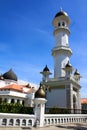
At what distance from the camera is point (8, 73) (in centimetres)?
5034

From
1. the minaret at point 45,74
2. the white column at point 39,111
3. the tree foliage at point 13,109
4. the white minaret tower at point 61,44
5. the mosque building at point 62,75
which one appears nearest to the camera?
the tree foliage at point 13,109

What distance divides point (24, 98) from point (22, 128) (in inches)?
1041

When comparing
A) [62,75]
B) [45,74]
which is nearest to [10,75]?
[45,74]

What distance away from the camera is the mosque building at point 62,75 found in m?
34.6

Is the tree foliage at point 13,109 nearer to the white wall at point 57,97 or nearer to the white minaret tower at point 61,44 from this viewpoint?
the white wall at point 57,97

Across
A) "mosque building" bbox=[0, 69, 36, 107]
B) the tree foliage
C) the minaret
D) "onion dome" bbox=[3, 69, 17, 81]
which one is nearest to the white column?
the tree foliage

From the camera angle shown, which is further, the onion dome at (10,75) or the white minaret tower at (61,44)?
the onion dome at (10,75)

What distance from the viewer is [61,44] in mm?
39781

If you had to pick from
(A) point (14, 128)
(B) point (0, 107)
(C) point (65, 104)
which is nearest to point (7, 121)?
(A) point (14, 128)

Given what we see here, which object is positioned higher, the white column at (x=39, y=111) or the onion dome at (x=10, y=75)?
the onion dome at (x=10, y=75)

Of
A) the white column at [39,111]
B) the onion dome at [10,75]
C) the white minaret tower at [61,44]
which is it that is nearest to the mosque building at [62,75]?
the white minaret tower at [61,44]

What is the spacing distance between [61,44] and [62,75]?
7034 mm

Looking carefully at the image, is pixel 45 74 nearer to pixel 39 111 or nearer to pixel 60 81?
pixel 60 81

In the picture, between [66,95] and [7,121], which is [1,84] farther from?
[7,121]
